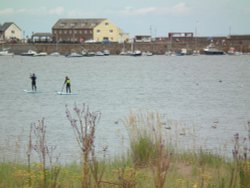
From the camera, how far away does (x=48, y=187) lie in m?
8.09

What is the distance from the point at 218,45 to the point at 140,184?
492 ft

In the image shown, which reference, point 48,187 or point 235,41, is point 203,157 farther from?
point 235,41

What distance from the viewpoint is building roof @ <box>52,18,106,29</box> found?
Result: 145250 millimetres

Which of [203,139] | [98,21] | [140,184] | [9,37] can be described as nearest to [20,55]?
[9,37]

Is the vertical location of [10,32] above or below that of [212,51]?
above

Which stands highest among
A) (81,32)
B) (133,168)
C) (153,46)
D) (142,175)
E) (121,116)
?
(81,32)

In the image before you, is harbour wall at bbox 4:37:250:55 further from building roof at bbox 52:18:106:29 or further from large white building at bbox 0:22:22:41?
large white building at bbox 0:22:22:41

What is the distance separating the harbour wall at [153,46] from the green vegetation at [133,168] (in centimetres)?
12957

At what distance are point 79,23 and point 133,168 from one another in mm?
140386

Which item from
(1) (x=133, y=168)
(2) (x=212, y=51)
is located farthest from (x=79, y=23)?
(1) (x=133, y=168)

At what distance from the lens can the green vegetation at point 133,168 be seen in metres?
7.28

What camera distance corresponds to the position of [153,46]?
508 ft

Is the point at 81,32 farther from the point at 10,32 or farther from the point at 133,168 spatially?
the point at 133,168

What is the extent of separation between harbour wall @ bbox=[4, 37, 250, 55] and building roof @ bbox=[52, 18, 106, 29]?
545 centimetres
